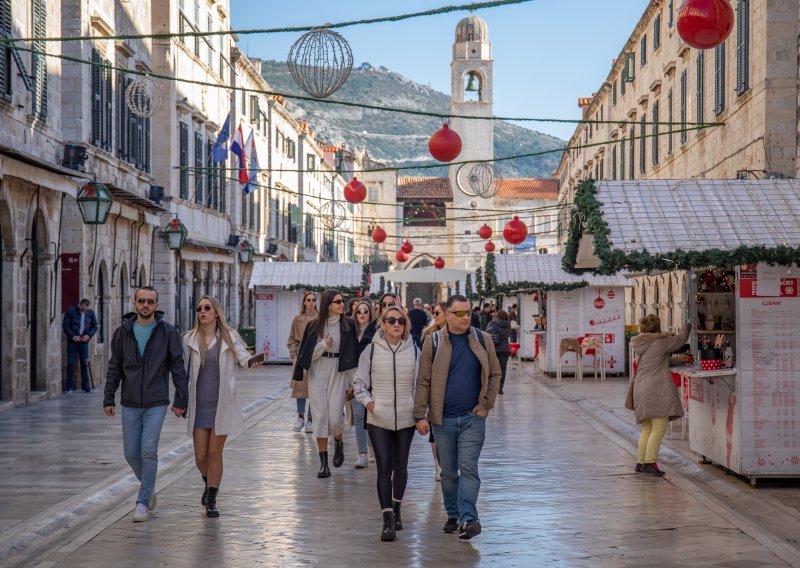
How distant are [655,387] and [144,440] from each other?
5.62 meters

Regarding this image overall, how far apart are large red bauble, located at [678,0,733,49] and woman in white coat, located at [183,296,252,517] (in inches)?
222

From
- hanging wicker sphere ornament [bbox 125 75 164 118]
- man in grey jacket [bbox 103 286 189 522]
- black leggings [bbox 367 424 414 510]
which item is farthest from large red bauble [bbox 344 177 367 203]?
black leggings [bbox 367 424 414 510]

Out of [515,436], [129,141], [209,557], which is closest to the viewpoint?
[209,557]

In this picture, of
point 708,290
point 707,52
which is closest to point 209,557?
point 708,290

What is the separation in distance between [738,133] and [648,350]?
445 inches

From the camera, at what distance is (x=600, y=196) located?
12234mm

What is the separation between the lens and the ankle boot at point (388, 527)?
8625 mm

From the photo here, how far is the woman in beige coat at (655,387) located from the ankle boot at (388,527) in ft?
14.6

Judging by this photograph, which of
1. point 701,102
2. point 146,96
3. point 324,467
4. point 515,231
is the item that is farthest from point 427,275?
point 324,467

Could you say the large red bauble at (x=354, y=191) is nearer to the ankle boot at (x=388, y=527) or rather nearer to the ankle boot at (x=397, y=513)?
the ankle boot at (x=397, y=513)

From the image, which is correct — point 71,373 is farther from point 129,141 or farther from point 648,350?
point 648,350

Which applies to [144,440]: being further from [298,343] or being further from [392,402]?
[298,343]

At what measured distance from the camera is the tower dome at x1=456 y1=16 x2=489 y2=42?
8475cm

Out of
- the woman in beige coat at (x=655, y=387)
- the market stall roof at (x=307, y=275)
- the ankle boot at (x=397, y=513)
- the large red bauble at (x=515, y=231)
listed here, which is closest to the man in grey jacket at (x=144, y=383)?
the ankle boot at (x=397, y=513)
